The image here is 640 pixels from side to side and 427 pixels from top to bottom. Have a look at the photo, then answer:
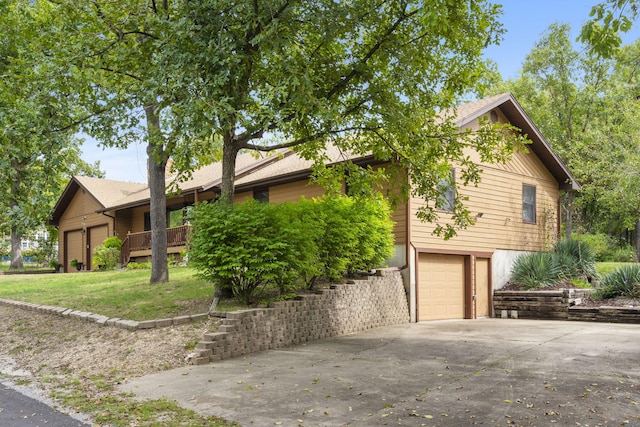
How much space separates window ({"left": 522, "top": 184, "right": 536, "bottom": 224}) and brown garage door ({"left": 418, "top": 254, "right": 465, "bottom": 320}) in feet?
13.1

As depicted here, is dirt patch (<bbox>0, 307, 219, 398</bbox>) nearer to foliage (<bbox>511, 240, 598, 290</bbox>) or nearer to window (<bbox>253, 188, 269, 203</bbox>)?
window (<bbox>253, 188, 269, 203</bbox>)

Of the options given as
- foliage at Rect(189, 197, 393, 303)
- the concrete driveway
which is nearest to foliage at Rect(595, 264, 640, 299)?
the concrete driveway

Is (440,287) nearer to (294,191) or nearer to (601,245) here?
(294,191)

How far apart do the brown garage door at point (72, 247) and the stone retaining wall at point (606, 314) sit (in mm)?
24931

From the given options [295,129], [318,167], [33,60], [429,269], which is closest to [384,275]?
[429,269]

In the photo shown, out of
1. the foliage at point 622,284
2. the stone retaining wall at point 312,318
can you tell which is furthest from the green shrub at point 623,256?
the stone retaining wall at point 312,318

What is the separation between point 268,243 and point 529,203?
483 inches

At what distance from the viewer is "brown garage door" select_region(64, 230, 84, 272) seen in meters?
30.5

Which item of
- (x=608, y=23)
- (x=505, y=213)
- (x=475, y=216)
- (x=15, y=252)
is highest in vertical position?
(x=608, y=23)

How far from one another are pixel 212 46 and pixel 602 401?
7.43 metres

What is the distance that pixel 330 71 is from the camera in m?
11.0

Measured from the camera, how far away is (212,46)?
902cm

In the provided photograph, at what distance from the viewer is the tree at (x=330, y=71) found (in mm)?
8859

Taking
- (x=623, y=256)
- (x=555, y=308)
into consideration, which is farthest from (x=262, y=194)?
(x=623, y=256)
